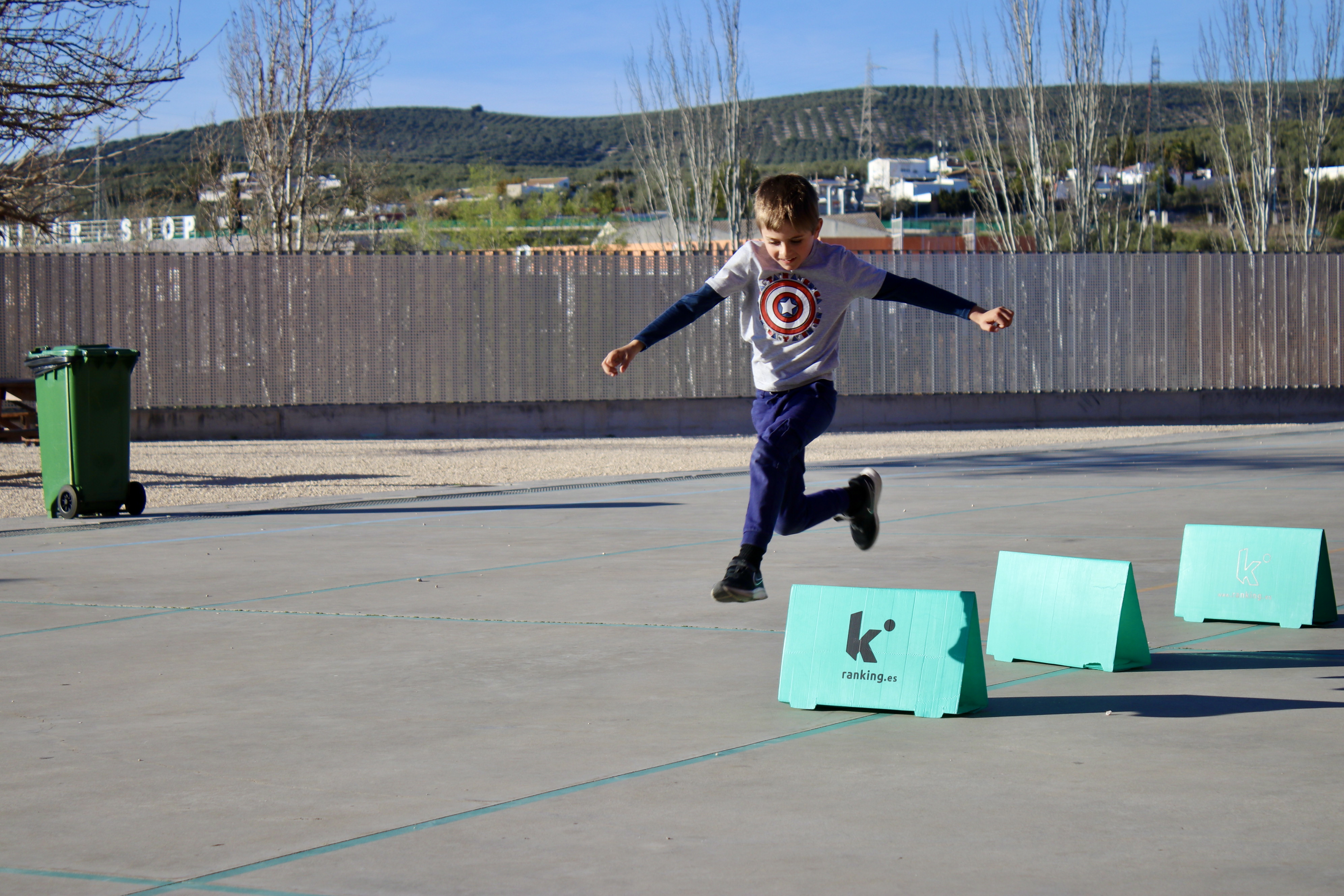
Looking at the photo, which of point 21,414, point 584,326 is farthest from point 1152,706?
point 584,326

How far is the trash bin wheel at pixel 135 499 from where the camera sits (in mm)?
13102

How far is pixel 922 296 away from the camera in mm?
6148

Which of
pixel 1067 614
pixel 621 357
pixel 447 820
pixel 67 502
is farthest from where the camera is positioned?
pixel 67 502

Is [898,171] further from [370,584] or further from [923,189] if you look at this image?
[370,584]

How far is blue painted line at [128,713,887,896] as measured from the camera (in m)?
3.43

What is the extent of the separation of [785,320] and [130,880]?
11.5ft

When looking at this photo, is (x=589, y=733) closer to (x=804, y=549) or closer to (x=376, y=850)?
(x=376, y=850)

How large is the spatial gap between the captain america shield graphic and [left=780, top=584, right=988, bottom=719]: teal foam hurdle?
3.84 feet

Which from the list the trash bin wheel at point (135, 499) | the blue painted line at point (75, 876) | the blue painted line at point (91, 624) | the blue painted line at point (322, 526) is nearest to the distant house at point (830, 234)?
the blue painted line at point (322, 526)

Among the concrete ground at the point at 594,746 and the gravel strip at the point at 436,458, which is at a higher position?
the gravel strip at the point at 436,458

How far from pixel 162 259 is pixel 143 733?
2018 centimetres

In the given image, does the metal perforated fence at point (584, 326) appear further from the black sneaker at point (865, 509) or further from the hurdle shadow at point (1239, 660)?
the hurdle shadow at point (1239, 660)

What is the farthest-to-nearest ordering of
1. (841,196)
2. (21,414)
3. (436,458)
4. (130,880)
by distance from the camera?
(841,196), (436,458), (21,414), (130,880)

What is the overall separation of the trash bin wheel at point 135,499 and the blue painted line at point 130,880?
10.1 m
